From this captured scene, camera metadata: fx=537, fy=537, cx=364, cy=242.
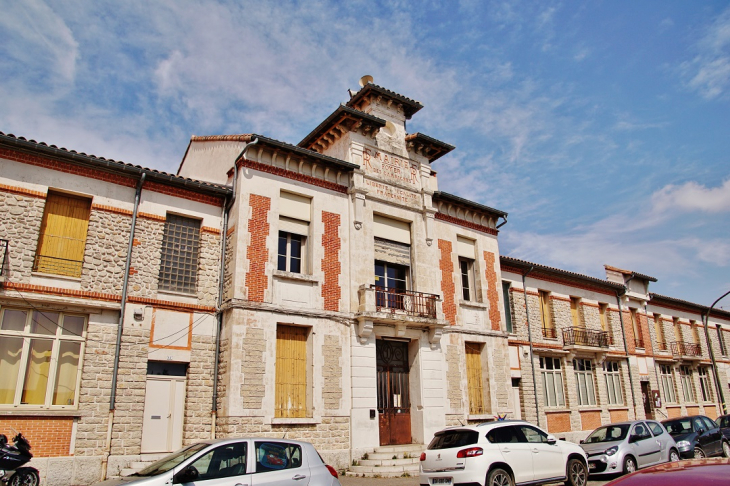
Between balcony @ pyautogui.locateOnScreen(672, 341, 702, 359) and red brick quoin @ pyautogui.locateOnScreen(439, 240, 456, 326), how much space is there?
61.0ft

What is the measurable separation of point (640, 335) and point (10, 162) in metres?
28.6

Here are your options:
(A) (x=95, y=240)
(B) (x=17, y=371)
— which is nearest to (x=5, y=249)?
(A) (x=95, y=240)

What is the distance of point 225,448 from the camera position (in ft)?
25.2

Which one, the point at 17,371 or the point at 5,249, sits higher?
the point at 5,249

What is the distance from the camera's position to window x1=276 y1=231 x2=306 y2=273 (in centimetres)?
1572

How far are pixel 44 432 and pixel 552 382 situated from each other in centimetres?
1831

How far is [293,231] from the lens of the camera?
16.0 meters

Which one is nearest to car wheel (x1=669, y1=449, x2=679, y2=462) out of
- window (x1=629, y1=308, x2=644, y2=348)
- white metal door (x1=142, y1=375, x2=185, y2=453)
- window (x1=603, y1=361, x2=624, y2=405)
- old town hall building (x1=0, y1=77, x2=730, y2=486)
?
old town hall building (x1=0, y1=77, x2=730, y2=486)

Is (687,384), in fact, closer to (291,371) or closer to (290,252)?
(291,371)

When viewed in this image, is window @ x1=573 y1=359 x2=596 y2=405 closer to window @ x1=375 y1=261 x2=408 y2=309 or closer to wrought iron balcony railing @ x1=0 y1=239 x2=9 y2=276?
window @ x1=375 y1=261 x2=408 y2=309

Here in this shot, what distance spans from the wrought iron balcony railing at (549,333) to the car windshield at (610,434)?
853 cm

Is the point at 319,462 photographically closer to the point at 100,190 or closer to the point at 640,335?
the point at 100,190

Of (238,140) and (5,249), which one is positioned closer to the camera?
(5,249)

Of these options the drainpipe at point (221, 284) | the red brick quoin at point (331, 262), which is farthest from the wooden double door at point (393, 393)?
the drainpipe at point (221, 284)
